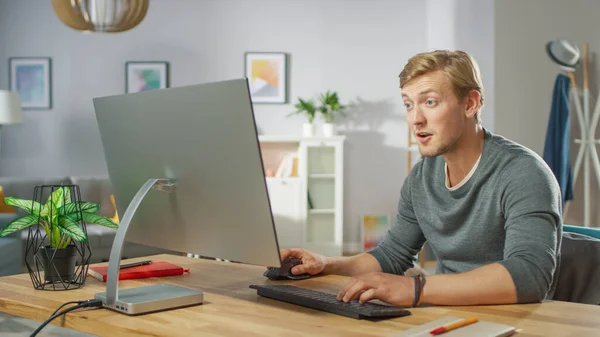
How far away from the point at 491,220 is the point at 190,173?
2.42ft

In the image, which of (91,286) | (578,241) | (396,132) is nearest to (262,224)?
(91,286)

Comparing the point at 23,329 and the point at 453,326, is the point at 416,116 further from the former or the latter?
the point at 23,329

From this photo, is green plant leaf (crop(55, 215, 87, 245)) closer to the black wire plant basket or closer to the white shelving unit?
the black wire plant basket

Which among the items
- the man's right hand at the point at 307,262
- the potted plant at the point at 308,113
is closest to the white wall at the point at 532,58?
the potted plant at the point at 308,113

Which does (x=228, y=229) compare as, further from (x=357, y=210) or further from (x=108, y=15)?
(x=357, y=210)

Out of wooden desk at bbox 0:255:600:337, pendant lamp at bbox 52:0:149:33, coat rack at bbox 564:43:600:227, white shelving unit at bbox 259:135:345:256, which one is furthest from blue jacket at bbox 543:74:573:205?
wooden desk at bbox 0:255:600:337

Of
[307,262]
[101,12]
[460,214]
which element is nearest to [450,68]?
[460,214]

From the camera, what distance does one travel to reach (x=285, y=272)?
173cm

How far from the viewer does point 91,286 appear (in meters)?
1.65

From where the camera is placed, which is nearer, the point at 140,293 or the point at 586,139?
the point at 140,293

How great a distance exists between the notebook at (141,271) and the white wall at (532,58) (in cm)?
370

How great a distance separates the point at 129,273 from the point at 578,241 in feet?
3.63

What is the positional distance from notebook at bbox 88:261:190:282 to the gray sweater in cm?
54

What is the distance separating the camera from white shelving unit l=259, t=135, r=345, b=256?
21.4ft
